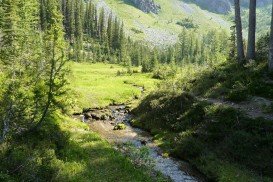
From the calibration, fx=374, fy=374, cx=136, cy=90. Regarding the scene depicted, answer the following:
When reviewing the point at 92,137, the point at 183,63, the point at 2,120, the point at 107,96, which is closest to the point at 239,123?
the point at 92,137

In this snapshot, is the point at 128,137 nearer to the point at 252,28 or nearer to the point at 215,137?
the point at 215,137

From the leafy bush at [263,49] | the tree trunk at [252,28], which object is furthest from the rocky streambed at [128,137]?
the leafy bush at [263,49]

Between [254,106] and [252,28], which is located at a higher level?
[252,28]

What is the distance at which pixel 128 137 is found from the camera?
40031mm

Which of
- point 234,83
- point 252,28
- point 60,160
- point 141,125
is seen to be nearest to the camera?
point 60,160

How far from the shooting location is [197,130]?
116 ft

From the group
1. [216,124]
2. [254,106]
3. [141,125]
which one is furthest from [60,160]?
[141,125]

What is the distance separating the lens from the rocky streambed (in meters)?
29.7

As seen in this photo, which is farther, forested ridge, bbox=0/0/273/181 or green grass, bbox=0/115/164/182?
forested ridge, bbox=0/0/273/181

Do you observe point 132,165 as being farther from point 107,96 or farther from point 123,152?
point 107,96

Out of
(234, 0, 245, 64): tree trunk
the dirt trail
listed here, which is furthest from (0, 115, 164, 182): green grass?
(234, 0, 245, 64): tree trunk

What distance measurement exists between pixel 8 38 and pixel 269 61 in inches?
1617

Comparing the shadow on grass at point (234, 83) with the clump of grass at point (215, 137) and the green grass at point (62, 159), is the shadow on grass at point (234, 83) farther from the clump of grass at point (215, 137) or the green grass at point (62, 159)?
the green grass at point (62, 159)

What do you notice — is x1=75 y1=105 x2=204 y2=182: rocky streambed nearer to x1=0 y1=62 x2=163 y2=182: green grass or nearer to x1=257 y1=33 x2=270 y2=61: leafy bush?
x1=0 y1=62 x2=163 y2=182: green grass
